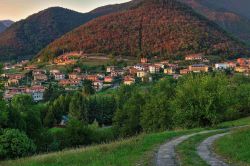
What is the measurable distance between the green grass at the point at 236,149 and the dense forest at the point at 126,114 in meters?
12.4

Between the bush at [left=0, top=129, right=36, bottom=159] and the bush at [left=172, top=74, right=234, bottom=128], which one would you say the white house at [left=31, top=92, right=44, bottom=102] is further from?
the bush at [left=0, top=129, right=36, bottom=159]

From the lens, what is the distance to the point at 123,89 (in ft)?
367

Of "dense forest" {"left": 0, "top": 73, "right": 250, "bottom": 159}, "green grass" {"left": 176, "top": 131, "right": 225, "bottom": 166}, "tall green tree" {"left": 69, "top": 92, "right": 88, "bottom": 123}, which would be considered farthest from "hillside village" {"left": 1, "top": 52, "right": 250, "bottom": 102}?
"green grass" {"left": 176, "top": 131, "right": 225, "bottom": 166}

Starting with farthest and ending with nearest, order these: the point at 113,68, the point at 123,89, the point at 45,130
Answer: the point at 113,68 → the point at 123,89 → the point at 45,130

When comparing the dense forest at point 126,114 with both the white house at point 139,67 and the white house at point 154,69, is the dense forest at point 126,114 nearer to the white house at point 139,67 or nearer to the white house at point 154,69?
the white house at point 154,69

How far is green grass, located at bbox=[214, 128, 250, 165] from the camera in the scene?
15320 millimetres

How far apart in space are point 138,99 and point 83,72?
117145 millimetres

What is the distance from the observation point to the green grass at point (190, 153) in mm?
14992

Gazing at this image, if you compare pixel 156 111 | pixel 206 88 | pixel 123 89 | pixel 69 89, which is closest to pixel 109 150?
pixel 206 88

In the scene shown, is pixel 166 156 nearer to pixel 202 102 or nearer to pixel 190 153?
pixel 190 153

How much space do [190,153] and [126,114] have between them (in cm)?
5844

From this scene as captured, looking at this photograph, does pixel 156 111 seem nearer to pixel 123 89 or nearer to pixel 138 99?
pixel 138 99

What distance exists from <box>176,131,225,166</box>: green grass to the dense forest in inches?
380

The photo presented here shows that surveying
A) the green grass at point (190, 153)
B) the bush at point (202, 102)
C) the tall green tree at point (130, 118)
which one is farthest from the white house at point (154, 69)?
the green grass at point (190, 153)
